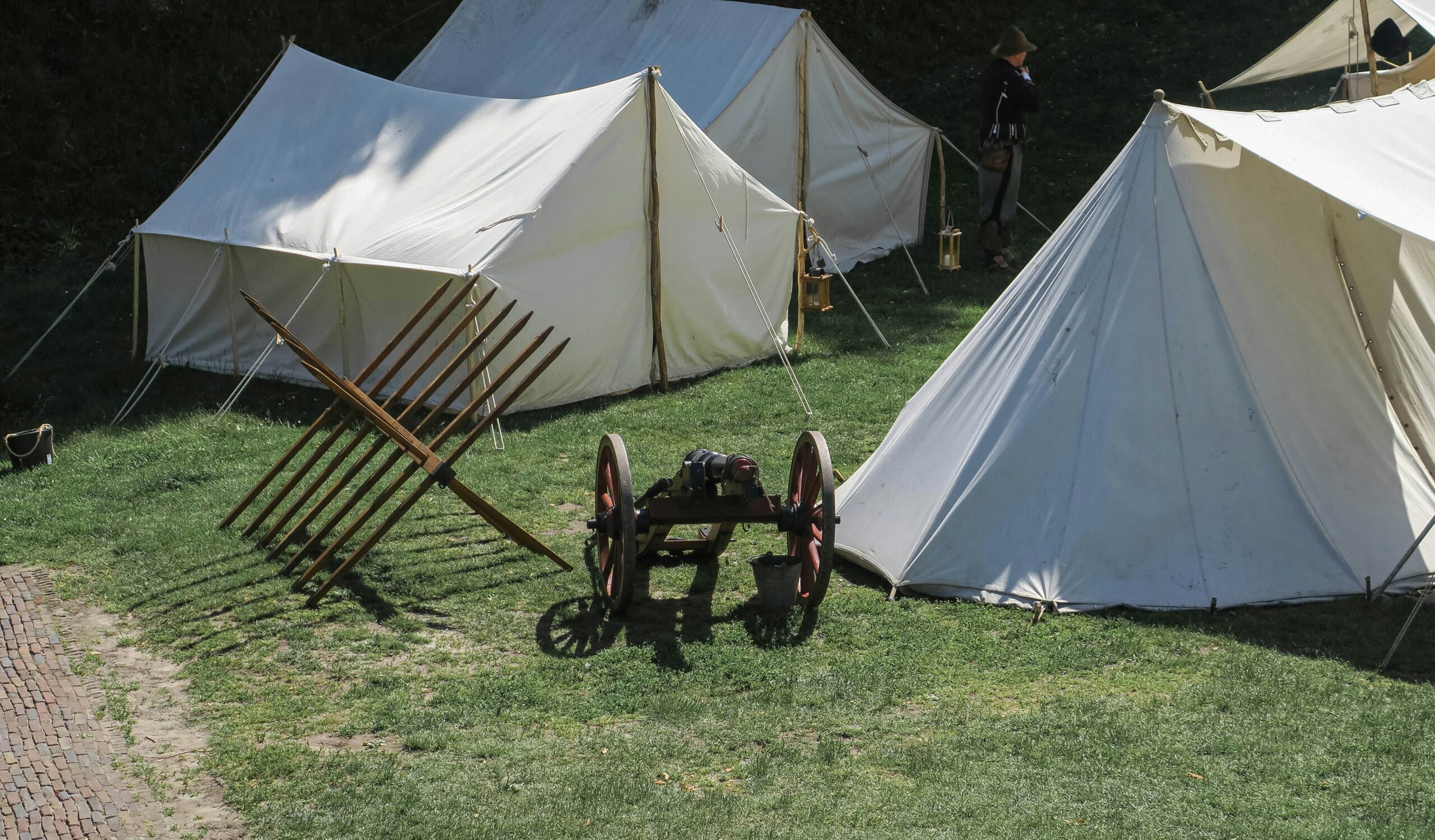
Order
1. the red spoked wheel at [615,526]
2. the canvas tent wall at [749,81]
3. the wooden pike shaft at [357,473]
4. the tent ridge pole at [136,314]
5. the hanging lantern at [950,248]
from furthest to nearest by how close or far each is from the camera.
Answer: the canvas tent wall at [749,81]
the hanging lantern at [950,248]
the tent ridge pole at [136,314]
the wooden pike shaft at [357,473]
the red spoked wheel at [615,526]

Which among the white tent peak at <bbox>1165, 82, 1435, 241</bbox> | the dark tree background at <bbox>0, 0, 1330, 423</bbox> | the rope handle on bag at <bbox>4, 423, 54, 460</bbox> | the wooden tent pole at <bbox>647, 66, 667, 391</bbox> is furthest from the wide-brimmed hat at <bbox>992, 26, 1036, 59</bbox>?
the rope handle on bag at <bbox>4, 423, 54, 460</bbox>

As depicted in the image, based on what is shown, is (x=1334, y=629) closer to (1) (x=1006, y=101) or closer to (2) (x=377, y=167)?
(2) (x=377, y=167)

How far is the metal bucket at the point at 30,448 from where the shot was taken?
26.8 feet

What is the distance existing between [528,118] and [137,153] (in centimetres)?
726

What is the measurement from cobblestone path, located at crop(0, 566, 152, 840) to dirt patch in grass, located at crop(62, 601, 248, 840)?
0.28 feet

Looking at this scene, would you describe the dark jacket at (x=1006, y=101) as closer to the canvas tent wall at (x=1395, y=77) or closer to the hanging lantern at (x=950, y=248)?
the hanging lantern at (x=950, y=248)

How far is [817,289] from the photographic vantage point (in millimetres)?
10617

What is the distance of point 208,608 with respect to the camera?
6094 millimetres

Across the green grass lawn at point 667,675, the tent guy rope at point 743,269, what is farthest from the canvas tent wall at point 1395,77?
the tent guy rope at point 743,269

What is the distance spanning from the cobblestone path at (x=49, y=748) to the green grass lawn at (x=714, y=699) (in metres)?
0.35

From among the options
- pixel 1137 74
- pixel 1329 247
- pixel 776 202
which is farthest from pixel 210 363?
pixel 1137 74

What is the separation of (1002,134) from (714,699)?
842 centimetres

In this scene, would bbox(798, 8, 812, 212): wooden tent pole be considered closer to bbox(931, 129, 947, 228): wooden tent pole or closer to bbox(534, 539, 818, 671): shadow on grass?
bbox(931, 129, 947, 228): wooden tent pole

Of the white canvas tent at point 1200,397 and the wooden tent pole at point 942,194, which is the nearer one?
the white canvas tent at point 1200,397
